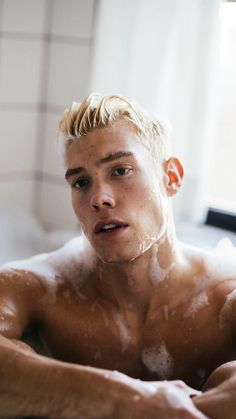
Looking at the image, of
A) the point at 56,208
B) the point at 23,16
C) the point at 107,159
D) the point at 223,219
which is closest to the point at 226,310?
the point at 107,159

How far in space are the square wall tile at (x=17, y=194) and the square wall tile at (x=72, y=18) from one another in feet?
2.05

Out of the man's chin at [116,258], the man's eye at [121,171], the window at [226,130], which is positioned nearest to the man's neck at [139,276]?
the man's chin at [116,258]

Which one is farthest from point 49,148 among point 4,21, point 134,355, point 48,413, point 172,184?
point 48,413

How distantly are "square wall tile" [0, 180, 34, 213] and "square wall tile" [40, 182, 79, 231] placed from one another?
59 millimetres

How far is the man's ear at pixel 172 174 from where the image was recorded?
156cm

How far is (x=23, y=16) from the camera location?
251 cm

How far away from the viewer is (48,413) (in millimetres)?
1170

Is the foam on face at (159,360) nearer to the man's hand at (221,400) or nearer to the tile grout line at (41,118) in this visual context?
the man's hand at (221,400)

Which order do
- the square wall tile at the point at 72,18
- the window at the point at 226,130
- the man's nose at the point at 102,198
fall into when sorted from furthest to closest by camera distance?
the square wall tile at the point at 72,18, the window at the point at 226,130, the man's nose at the point at 102,198

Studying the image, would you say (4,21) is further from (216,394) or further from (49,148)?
(216,394)

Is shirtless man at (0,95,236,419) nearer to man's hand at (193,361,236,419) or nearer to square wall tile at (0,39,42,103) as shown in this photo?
man's hand at (193,361,236,419)

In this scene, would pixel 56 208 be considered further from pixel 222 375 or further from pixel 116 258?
Answer: pixel 222 375

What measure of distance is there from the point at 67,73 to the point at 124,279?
1252 millimetres

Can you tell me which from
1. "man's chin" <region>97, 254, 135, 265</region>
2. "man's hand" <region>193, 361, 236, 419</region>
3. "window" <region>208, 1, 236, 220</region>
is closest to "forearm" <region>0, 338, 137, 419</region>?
"man's hand" <region>193, 361, 236, 419</region>
